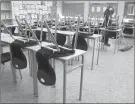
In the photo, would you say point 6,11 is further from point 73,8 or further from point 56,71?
point 56,71

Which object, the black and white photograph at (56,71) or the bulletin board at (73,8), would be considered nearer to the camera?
the black and white photograph at (56,71)

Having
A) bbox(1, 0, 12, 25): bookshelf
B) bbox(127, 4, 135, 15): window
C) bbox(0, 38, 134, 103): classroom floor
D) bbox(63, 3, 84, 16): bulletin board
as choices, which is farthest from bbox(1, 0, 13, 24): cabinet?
bbox(127, 4, 135, 15): window

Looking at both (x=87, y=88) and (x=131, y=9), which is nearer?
(x=87, y=88)

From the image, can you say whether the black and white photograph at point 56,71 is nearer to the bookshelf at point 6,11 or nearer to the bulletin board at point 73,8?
the bookshelf at point 6,11

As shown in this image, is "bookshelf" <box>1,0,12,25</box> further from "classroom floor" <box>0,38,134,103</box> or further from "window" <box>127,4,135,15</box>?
"window" <box>127,4,135,15</box>

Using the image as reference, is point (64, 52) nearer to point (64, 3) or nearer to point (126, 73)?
point (126, 73)

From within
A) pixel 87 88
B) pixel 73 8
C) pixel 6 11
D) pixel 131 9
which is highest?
pixel 73 8

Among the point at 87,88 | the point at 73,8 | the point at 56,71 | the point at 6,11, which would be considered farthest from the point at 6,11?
the point at 87,88

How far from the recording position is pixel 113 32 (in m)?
4.54

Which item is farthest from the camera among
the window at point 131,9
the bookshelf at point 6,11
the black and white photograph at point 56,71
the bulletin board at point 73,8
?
the bulletin board at point 73,8

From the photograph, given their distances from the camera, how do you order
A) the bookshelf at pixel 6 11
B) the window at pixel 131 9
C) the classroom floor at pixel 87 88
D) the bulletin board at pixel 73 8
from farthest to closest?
the bulletin board at pixel 73 8 → the window at pixel 131 9 → the bookshelf at pixel 6 11 → the classroom floor at pixel 87 88

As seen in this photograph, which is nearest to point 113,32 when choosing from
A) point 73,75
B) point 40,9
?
point 73,75

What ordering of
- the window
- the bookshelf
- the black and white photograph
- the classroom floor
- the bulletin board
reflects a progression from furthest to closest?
1. the bulletin board
2. the window
3. the bookshelf
4. the classroom floor
5. the black and white photograph

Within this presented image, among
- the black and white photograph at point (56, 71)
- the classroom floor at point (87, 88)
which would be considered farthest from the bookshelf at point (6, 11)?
the classroom floor at point (87, 88)
